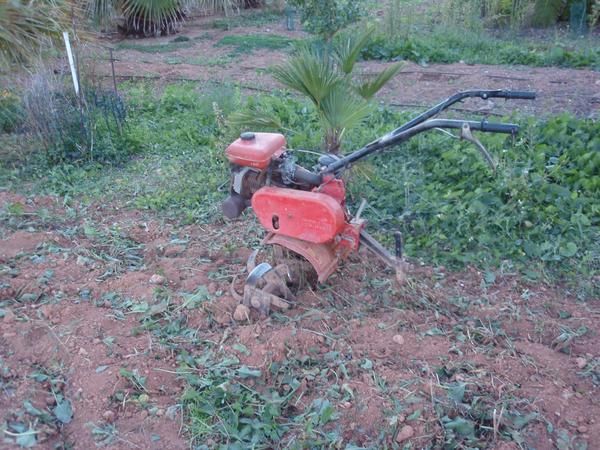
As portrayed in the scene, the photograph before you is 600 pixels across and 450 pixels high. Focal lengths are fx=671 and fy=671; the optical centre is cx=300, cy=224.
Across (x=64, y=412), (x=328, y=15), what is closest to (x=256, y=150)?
(x=64, y=412)

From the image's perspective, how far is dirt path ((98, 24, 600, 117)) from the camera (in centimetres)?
762

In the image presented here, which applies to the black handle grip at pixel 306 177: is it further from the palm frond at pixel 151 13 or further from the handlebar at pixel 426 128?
the palm frond at pixel 151 13

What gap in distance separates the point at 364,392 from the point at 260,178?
147cm

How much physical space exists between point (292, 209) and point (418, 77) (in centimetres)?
616

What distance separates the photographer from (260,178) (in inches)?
160

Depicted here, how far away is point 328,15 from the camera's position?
9828mm

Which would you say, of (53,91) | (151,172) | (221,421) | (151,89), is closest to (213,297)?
(221,421)

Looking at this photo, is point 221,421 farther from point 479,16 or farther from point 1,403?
point 479,16

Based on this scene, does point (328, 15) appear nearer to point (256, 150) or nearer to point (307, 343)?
point (256, 150)

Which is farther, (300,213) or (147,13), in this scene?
→ (147,13)

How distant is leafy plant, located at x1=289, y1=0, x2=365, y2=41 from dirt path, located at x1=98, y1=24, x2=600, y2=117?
0.72 m

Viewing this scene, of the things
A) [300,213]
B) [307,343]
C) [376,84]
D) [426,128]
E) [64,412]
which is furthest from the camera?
[376,84]

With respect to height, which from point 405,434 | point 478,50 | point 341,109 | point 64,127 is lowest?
point 405,434

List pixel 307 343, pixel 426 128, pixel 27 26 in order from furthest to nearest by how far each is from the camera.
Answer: pixel 27 26, pixel 307 343, pixel 426 128
